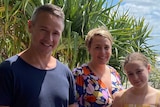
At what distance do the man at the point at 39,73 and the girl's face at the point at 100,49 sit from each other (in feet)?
1.55

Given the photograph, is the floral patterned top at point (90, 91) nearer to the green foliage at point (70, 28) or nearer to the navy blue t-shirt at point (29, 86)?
the navy blue t-shirt at point (29, 86)

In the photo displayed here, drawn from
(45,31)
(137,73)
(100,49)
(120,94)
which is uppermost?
(45,31)

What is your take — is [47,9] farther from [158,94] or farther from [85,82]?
[158,94]

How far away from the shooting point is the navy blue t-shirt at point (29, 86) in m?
1.27

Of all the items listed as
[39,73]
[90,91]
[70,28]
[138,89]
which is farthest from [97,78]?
[70,28]

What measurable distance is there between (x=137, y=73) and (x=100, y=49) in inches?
11.1

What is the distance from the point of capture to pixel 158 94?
1.75 meters

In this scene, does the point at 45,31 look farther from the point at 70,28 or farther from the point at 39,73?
the point at 70,28

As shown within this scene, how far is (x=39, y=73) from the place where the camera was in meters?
1.35

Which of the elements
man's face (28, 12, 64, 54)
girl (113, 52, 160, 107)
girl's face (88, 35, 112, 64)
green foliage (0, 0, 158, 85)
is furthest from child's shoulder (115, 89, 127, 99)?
green foliage (0, 0, 158, 85)

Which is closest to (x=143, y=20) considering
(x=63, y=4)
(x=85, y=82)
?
(x=63, y=4)

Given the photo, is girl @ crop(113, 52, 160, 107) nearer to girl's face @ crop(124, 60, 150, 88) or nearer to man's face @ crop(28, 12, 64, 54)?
girl's face @ crop(124, 60, 150, 88)

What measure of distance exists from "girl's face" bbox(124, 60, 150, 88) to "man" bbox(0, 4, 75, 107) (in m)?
0.43

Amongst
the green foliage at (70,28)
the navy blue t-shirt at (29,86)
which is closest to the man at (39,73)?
the navy blue t-shirt at (29,86)
